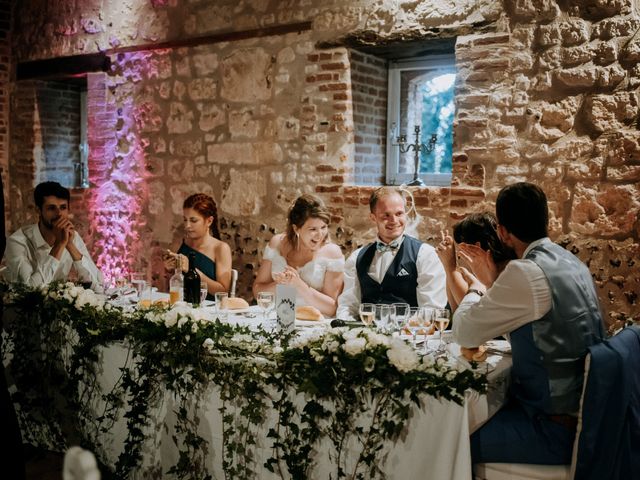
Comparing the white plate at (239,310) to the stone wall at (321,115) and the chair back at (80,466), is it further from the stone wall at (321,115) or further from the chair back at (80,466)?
the chair back at (80,466)

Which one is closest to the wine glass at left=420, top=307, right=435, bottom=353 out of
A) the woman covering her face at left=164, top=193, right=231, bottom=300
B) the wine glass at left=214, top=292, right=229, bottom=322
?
the wine glass at left=214, top=292, right=229, bottom=322

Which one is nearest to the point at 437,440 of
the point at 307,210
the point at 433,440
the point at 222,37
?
the point at 433,440

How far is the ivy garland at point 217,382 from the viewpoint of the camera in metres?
2.32

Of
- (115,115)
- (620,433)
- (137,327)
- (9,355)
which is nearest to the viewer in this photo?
(620,433)

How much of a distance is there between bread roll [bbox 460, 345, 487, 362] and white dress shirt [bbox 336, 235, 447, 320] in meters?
1.16

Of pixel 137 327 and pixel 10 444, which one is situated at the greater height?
pixel 137 327

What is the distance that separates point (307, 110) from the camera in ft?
17.3

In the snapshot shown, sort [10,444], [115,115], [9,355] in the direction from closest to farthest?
1. [10,444]
2. [9,355]
3. [115,115]

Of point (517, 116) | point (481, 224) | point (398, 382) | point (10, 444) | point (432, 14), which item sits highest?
point (432, 14)

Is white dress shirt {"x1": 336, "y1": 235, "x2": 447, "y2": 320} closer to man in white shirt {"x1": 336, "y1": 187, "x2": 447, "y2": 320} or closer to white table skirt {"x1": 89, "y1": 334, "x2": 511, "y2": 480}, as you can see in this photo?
man in white shirt {"x1": 336, "y1": 187, "x2": 447, "y2": 320}

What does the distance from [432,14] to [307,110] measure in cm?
122

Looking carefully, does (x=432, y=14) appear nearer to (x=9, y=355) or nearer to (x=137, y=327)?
(x=137, y=327)

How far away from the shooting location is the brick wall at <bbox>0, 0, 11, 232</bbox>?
7.27 metres

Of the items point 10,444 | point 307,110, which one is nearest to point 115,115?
point 307,110
